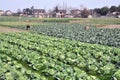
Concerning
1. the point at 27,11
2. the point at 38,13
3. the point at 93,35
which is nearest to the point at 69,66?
the point at 93,35

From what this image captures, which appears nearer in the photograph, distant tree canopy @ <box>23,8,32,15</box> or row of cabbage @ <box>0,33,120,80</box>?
row of cabbage @ <box>0,33,120,80</box>

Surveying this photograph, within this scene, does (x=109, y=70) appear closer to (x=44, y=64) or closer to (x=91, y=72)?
(x=91, y=72)

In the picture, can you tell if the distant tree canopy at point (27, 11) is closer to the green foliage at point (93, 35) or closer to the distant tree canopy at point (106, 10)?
the distant tree canopy at point (106, 10)

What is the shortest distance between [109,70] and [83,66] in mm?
1365

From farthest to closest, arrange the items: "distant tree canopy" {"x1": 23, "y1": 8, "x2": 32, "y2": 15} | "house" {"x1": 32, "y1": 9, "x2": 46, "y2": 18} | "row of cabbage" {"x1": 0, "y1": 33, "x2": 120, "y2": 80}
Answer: "distant tree canopy" {"x1": 23, "y1": 8, "x2": 32, "y2": 15} < "house" {"x1": 32, "y1": 9, "x2": 46, "y2": 18} < "row of cabbage" {"x1": 0, "y1": 33, "x2": 120, "y2": 80}

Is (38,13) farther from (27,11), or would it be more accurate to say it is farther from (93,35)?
(93,35)

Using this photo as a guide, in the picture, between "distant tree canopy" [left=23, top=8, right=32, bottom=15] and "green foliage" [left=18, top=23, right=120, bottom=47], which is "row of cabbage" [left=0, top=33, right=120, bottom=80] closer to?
"green foliage" [left=18, top=23, right=120, bottom=47]

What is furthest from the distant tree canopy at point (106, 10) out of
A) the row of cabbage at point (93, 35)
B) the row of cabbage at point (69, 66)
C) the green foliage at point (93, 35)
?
the row of cabbage at point (69, 66)

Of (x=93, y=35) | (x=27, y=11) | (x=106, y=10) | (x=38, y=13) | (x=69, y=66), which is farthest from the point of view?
(x=27, y=11)

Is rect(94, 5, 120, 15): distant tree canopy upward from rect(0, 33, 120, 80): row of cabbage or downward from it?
downward

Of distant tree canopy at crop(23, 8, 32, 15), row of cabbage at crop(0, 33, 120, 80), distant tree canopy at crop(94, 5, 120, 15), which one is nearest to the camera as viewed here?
row of cabbage at crop(0, 33, 120, 80)

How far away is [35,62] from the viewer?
13102 millimetres

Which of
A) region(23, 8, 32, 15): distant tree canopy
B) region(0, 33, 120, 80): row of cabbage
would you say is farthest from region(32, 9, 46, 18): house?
region(0, 33, 120, 80): row of cabbage

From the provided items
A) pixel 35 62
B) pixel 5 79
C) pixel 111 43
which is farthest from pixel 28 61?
pixel 111 43
